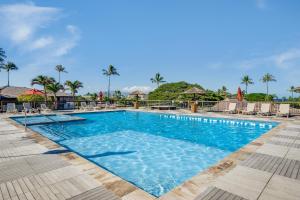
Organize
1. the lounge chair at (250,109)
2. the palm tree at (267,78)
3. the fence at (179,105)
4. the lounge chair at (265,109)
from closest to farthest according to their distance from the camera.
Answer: the lounge chair at (265,109) → the lounge chair at (250,109) → the fence at (179,105) → the palm tree at (267,78)

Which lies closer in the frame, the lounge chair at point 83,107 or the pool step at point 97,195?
the pool step at point 97,195

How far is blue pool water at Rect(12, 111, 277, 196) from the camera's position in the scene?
17.2 feet

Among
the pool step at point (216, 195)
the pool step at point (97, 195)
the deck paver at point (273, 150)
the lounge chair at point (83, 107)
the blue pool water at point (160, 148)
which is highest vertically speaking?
the lounge chair at point (83, 107)

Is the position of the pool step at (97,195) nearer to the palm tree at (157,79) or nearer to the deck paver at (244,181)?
the deck paver at (244,181)

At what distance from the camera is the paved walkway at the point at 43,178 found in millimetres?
2951

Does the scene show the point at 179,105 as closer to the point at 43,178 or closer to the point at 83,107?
the point at 83,107

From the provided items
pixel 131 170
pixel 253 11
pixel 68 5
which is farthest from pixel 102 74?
pixel 131 170

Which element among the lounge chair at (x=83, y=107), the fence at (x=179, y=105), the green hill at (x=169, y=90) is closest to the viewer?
the fence at (x=179, y=105)

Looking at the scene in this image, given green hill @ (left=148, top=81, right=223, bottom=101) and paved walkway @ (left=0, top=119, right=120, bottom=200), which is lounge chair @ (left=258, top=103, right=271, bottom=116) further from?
green hill @ (left=148, top=81, right=223, bottom=101)

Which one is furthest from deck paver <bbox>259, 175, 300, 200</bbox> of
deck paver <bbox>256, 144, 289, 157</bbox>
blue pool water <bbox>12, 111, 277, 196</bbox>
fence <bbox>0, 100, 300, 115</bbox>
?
fence <bbox>0, 100, 300, 115</bbox>

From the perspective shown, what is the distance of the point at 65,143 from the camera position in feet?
26.8

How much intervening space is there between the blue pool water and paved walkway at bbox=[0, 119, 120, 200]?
61.4 inches

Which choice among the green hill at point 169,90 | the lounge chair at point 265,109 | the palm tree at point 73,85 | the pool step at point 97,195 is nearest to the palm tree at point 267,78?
the green hill at point 169,90

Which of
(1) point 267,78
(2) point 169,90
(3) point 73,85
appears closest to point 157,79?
(2) point 169,90
